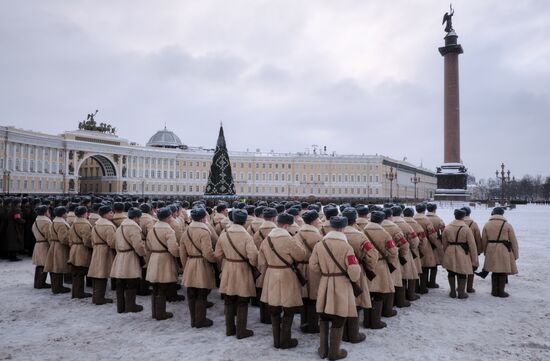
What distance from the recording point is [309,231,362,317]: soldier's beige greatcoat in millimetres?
4965

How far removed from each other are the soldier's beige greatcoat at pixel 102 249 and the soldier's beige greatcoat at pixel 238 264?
2583mm

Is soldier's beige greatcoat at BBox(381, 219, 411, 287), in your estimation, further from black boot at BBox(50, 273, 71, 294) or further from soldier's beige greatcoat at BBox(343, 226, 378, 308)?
black boot at BBox(50, 273, 71, 294)

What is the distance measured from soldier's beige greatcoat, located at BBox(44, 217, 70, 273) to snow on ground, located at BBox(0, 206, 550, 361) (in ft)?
1.80

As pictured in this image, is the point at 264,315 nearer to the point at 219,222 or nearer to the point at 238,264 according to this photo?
the point at 238,264

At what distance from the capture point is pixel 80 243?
7996 millimetres

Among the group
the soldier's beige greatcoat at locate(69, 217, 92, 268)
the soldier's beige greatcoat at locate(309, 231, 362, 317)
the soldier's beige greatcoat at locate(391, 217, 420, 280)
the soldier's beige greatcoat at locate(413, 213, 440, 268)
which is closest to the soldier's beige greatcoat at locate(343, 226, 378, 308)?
the soldier's beige greatcoat at locate(309, 231, 362, 317)

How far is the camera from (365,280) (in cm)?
577

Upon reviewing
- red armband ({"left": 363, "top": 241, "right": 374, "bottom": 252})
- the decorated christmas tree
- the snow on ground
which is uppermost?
the decorated christmas tree

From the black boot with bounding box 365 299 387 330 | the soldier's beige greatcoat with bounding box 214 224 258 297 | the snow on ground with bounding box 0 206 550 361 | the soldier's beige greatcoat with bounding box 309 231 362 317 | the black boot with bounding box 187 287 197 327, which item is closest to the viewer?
the soldier's beige greatcoat with bounding box 309 231 362 317

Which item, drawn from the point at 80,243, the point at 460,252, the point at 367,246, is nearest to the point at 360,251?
the point at 367,246

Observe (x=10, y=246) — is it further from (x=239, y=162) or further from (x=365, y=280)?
(x=239, y=162)

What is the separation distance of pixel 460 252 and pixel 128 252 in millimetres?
5879

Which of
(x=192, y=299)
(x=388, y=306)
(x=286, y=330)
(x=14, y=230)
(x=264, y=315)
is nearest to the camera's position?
(x=286, y=330)

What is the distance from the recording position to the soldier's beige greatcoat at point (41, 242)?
866 cm
